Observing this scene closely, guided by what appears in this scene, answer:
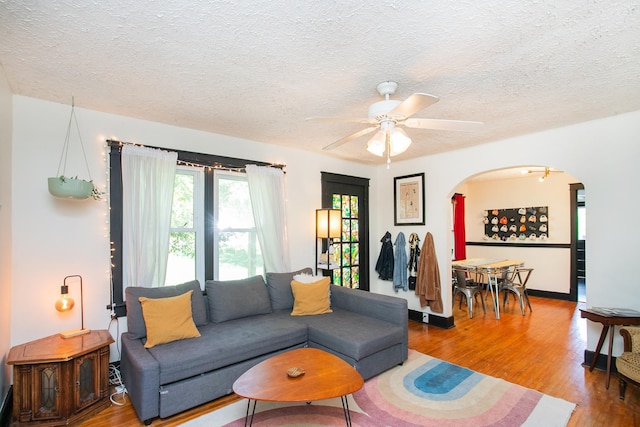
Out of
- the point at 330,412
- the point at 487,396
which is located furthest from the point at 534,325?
the point at 330,412

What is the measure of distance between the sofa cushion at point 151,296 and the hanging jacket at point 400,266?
3015mm

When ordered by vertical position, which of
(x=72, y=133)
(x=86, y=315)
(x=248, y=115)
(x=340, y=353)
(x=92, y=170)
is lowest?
(x=340, y=353)

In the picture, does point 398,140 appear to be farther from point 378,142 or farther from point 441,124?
point 441,124

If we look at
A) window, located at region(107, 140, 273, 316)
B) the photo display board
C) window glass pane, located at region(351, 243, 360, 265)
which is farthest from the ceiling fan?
the photo display board

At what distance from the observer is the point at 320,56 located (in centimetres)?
199

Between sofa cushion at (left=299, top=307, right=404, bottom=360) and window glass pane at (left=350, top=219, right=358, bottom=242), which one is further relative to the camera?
window glass pane at (left=350, top=219, right=358, bottom=242)

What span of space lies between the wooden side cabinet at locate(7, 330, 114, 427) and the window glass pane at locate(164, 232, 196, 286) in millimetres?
966

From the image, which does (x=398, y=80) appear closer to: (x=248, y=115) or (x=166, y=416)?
(x=248, y=115)

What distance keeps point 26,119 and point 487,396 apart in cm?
451

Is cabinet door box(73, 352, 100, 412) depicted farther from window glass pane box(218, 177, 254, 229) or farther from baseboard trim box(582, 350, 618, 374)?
baseboard trim box(582, 350, 618, 374)

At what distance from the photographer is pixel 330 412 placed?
241cm

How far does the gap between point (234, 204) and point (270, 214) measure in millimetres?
455

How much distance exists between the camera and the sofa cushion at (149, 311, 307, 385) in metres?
2.38

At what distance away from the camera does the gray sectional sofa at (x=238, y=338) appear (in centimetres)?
234
